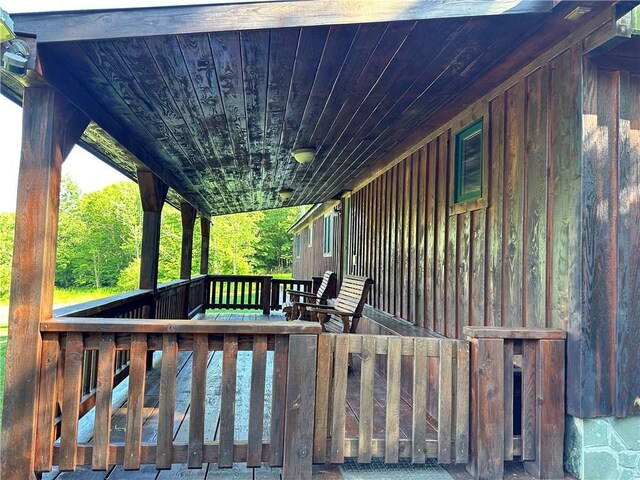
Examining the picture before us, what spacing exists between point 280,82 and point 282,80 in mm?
35

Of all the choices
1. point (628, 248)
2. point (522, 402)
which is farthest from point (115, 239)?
point (628, 248)

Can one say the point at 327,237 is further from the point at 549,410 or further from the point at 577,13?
the point at 577,13

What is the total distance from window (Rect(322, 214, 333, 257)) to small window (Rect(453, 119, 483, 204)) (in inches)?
226

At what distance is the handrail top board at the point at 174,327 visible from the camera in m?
2.19

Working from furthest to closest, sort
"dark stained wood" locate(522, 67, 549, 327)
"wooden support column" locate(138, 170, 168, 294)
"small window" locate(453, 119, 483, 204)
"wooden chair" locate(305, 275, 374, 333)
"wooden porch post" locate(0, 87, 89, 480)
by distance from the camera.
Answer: "wooden support column" locate(138, 170, 168, 294), "wooden chair" locate(305, 275, 374, 333), "small window" locate(453, 119, 483, 204), "dark stained wood" locate(522, 67, 549, 327), "wooden porch post" locate(0, 87, 89, 480)

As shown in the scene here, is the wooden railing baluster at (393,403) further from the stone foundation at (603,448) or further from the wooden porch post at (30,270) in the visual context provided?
the wooden porch post at (30,270)

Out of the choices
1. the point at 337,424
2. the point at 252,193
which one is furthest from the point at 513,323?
the point at 252,193

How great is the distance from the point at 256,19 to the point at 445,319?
2.68 m

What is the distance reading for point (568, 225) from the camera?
2256 mm

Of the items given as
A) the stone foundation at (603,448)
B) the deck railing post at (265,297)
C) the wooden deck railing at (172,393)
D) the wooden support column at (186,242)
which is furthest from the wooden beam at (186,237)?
the stone foundation at (603,448)

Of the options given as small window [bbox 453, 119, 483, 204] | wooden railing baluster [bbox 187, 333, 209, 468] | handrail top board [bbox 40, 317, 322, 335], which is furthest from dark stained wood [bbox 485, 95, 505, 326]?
wooden railing baluster [bbox 187, 333, 209, 468]

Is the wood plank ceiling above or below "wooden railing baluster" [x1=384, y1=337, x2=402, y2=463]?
above

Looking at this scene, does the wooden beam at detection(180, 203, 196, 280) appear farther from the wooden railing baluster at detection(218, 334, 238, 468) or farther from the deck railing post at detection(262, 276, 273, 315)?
the wooden railing baluster at detection(218, 334, 238, 468)

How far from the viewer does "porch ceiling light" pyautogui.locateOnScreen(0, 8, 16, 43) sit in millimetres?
1789
